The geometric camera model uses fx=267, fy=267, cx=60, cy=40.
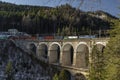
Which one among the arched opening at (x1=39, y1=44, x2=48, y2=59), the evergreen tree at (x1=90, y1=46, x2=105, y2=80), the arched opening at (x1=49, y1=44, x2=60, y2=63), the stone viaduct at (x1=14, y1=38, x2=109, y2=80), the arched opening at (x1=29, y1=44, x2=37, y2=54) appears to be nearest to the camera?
the evergreen tree at (x1=90, y1=46, x2=105, y2=80)

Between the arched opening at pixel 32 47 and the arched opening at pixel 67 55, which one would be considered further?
the arched opening at pixel 32 47

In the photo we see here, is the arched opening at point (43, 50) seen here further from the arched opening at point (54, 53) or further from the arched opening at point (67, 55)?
the arched opening at point (67, 55)

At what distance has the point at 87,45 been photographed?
47.4 m

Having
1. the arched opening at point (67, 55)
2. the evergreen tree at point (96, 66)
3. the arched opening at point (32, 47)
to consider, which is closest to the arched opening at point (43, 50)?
the arched opening at point (32, 47)

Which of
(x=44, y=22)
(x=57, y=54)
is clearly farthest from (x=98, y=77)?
(x=44, y=22)

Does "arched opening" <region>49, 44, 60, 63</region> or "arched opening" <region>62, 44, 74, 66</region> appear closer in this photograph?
"arched opening" <region>62, 44, 74, 66</region>

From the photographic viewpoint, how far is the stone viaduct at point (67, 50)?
45.0 metres

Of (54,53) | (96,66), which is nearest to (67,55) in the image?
(54,53)

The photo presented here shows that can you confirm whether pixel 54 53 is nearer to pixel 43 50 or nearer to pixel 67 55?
pixel 43 50

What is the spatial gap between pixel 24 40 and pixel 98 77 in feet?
148

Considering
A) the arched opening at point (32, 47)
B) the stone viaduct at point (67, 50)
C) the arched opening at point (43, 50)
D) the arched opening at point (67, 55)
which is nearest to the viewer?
the stone viaduct at point (67, 50)

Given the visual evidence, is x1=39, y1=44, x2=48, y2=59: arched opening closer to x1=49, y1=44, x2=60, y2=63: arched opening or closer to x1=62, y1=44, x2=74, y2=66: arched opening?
x1=49, y1=44, x2=60, y2=63: arched opening

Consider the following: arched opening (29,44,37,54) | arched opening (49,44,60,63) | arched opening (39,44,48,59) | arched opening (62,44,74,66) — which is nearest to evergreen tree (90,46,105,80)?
arched opening (62,44,74,66)

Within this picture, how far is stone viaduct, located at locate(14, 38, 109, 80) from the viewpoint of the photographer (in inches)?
1770
